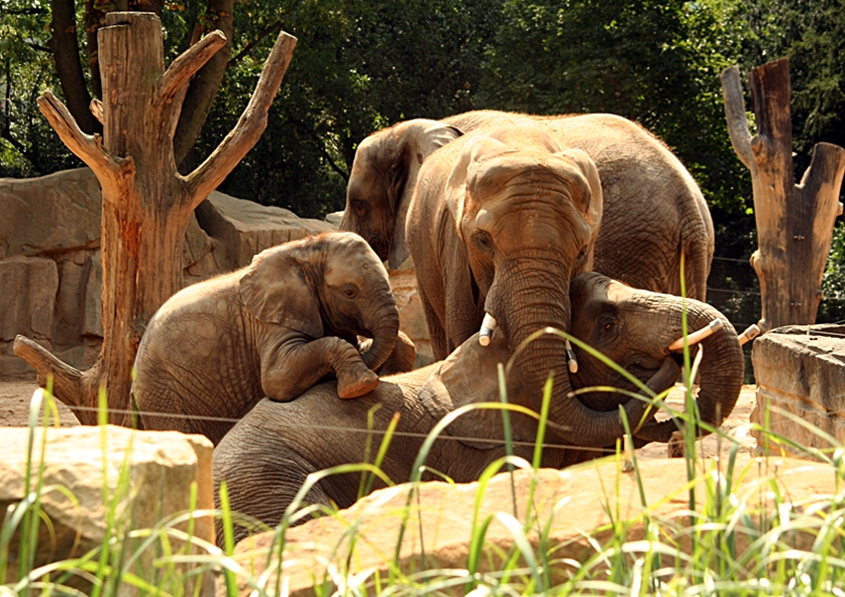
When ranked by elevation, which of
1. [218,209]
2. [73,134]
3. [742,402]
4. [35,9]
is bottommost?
[742,402]

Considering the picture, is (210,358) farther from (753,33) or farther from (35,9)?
(753,33)

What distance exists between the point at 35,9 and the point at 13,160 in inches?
106

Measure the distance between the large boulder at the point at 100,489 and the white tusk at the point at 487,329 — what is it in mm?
2068

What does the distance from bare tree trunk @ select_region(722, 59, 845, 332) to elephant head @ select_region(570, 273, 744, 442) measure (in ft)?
18.0

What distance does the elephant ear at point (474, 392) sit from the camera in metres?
4.60

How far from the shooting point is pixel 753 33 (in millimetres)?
17984

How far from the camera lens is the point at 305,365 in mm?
4863

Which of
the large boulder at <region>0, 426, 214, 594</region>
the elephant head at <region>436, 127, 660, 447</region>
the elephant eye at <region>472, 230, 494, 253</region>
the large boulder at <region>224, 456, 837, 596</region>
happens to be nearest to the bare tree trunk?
the elephant head at <region>436, 127, 660, 447</region>

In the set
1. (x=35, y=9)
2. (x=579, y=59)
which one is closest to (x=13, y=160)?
(x=35, y=9)

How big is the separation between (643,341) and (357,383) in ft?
3.45

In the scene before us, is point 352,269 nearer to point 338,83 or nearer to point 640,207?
point 640,207

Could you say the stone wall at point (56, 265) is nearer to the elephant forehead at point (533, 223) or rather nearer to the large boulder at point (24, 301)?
the large boulder at point (24, 301)

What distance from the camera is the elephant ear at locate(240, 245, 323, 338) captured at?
509cm

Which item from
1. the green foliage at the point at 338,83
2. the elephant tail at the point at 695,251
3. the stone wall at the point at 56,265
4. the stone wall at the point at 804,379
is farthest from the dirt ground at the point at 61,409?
the green foliage at the point at 338,83
